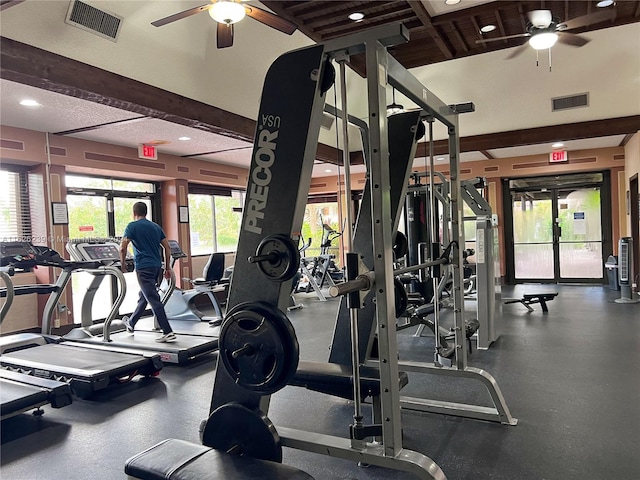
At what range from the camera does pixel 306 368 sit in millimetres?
2770

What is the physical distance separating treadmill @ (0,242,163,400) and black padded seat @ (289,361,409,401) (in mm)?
1961

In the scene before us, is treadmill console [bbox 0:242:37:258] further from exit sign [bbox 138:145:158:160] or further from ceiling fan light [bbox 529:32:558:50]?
ceiling fan light [bbox 529:32:558:50]

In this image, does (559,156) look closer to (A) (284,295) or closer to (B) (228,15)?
(B) (228,15)

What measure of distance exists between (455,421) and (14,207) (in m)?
5.79

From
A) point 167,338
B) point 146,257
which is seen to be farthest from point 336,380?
point 146,257

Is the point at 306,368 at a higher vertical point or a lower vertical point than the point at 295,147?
lower

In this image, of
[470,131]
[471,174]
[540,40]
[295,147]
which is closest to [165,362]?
[295,147]

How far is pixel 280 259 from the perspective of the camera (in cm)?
186

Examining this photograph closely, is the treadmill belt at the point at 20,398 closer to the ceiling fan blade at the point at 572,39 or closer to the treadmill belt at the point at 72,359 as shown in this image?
the treadmill belt at the point at 72,359

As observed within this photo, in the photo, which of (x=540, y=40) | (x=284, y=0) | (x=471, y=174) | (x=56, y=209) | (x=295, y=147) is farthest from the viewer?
(x=471, y=174)

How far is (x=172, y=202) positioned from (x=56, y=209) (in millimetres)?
2189

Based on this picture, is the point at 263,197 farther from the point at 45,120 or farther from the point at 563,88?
the point at 563,88

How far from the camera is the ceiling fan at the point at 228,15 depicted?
368cm

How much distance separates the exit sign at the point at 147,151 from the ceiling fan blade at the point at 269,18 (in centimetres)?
369
